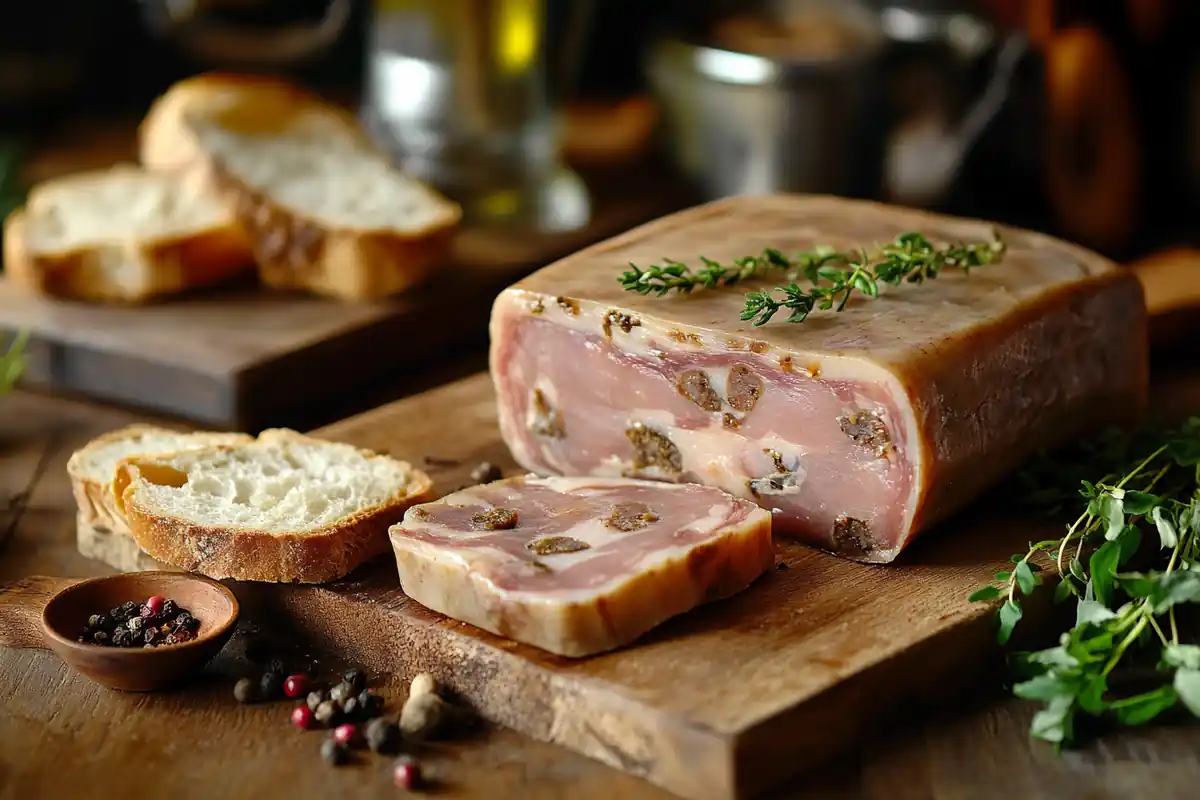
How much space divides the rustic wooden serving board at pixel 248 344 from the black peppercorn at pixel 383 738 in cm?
155

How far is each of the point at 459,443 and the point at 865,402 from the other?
3.75 ft

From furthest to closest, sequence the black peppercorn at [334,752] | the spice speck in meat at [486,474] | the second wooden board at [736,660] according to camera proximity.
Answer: the spice speck in meat at [486,474] < the black peppercorn at [334,752] < the second wooden board at [736,660]

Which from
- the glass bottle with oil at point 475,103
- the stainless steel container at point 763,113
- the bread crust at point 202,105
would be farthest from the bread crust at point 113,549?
the stainless steel container at point 763,113

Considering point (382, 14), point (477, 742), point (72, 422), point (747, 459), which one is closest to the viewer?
point (477, 742)

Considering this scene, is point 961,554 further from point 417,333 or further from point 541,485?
point 417,333

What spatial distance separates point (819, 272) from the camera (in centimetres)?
353

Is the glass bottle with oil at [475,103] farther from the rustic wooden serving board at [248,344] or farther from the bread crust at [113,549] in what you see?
the bread crust at [113,549]

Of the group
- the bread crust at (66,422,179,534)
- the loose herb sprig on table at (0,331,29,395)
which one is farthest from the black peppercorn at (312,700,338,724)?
A: the loose herb sprig on table at (0,331,29,395)

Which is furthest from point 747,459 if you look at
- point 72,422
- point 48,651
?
point 72,422

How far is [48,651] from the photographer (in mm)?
3238

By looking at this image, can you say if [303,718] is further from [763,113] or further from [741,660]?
[763,113]

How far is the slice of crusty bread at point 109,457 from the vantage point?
3.49 metres

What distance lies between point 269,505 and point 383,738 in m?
0.70

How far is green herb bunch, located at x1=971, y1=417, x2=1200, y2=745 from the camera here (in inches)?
112
